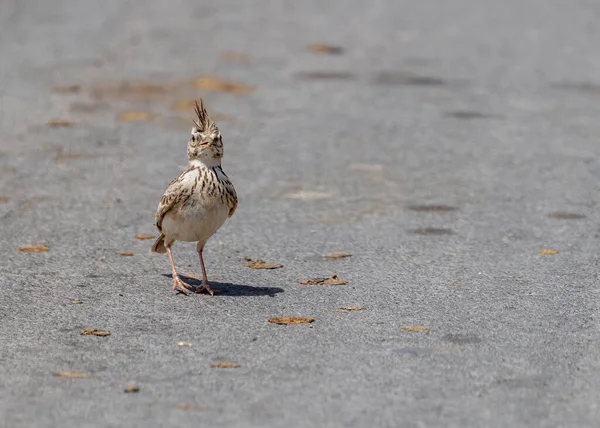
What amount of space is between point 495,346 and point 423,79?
978 centimetres

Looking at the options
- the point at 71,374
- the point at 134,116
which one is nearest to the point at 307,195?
the point at 134,116

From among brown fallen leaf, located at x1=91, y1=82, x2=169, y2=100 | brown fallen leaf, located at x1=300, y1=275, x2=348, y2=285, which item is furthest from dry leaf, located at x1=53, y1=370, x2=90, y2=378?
brown fallen leaf, located at x1=91, y1=82, x2=169, y2=100

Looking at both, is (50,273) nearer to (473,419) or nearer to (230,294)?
(230,294)

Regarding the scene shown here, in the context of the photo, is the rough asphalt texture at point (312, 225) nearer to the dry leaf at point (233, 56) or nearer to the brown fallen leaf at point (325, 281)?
the dry leaf at point (233, 56)

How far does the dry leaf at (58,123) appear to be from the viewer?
13.9m

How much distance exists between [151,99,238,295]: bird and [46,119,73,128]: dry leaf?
5.39 meters

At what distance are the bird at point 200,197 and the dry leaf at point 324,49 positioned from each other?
395 inches

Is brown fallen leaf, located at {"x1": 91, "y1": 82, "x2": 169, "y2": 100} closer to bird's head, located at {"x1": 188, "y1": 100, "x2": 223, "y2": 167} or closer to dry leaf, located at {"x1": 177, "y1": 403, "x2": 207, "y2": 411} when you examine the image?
bird's head, located at {"x1": 188, "y1": 100, "x2": 223, "y2": 167}

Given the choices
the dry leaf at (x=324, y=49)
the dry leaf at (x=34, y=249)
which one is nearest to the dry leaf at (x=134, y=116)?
the dry leaf at (x=324, y=49)

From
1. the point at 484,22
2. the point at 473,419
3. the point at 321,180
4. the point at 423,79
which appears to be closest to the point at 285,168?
the point at 321,180

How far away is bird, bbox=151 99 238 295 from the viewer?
8555 mm

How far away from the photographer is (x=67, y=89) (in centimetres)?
1559

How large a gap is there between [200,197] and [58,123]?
580 centimetres

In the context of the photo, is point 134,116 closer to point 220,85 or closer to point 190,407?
point 220,85
